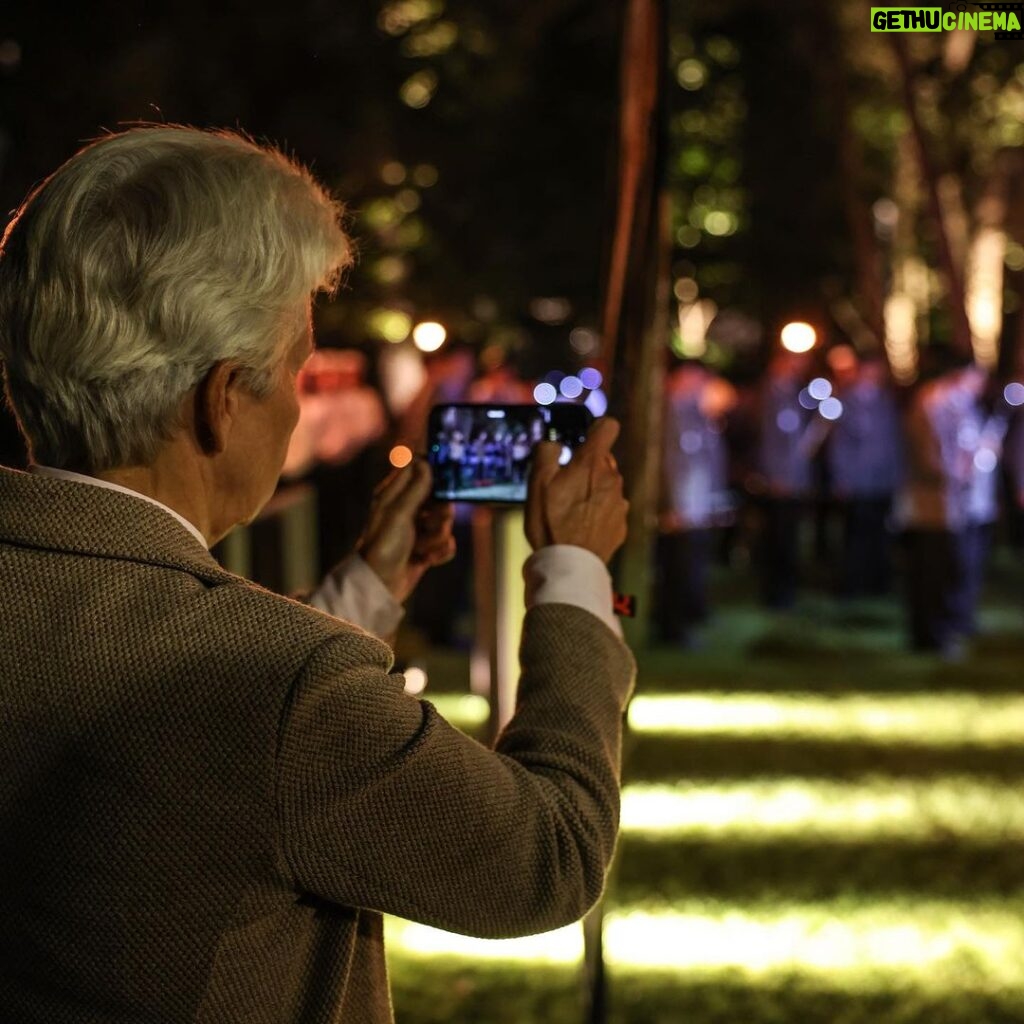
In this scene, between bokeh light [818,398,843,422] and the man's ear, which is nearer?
the man's ear

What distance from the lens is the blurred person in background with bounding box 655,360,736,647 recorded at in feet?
40.6

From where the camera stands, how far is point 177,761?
149 centimetres

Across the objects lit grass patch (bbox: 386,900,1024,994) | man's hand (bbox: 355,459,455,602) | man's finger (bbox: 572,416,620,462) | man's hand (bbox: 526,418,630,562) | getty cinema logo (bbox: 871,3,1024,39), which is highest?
getty cinema logo (bbox: 871,3,1024,39)

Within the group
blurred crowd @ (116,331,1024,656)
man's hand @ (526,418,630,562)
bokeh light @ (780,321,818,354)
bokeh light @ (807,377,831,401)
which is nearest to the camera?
man's hand @ (526,418,630,562)

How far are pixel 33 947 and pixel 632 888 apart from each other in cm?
455

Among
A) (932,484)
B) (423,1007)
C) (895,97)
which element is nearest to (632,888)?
(423,1007)

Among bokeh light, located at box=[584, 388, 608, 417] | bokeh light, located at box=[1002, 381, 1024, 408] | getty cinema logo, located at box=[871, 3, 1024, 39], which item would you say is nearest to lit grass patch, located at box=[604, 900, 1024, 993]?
bokeh light, located at box=[584, 388, 608, 417]

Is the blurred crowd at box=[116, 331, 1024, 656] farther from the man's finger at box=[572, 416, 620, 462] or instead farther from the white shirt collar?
the white shirt collar

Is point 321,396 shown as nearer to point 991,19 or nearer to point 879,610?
point 879,610

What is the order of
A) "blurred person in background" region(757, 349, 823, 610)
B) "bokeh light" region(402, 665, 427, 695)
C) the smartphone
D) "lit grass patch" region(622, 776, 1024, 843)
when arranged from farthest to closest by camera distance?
"blurred person in background" region(757, 349, 823, 610) → "lit grass patch" region(622, 776, 1024, 843) → the smartphone → "bokeh light" region(402, 665, 427, 695)

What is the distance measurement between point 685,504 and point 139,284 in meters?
11.0

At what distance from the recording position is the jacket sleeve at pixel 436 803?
1.49m

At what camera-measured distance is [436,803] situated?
60.5 inches

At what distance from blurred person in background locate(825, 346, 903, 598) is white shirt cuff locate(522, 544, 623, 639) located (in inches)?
491
